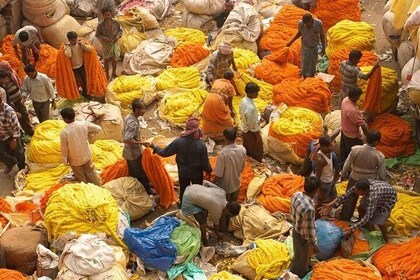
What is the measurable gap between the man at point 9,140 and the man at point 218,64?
292 cm

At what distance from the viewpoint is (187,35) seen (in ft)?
37.0

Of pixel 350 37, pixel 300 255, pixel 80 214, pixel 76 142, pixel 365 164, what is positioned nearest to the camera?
pixel 300 255

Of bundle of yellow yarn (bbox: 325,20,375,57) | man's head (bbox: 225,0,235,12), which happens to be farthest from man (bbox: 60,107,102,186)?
man's head (bbox: 225,0,235,12)

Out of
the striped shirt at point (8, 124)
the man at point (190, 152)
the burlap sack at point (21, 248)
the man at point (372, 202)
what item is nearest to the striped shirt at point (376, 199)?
the man at point (372, 202)

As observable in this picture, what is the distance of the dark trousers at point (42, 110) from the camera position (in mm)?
8758

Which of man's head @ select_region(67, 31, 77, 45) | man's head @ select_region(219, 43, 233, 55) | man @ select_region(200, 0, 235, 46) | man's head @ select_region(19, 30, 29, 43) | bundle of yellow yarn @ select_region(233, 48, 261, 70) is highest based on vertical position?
man's head @ select_region(67, 31, 77, 45)

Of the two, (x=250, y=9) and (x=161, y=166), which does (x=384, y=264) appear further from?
(x=250, y=9)

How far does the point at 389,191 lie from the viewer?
649 centimetres

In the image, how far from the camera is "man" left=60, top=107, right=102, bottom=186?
716 cm

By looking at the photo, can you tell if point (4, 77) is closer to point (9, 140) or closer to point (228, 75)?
Answer: point (9, 140)

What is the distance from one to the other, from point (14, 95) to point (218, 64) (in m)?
2.93

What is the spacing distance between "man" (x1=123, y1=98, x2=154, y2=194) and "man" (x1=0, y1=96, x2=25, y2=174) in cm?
150

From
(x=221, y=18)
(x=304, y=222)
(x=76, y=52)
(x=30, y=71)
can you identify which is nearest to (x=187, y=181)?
(x=304, y=222)

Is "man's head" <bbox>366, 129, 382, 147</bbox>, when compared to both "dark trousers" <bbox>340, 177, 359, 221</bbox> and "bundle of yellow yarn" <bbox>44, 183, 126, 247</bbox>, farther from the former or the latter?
"bundle of yellow yarn" <bbox>44, 183, 126, 247</bbox>
